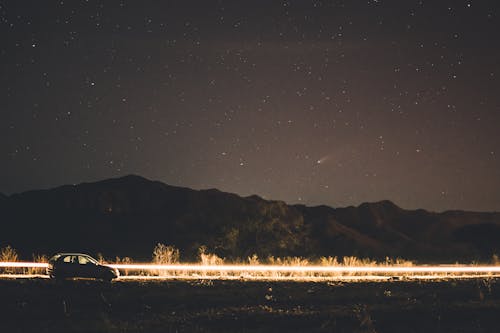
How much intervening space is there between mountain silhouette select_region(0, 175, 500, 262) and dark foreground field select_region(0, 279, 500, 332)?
27549mm

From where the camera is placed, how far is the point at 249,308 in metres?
18.9

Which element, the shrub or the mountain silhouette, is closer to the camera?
the shrub

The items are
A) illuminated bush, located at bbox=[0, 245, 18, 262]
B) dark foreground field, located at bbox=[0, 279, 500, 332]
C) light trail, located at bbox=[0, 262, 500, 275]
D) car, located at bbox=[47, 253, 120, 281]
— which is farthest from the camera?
illuminated bush, located at bbox=[0, 245, 18, 262]

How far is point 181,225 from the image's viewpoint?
9050 cm

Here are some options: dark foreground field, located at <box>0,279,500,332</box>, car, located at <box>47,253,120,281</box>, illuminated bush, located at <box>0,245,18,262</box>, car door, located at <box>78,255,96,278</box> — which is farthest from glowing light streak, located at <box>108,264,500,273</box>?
illuminated bush, located at <box>0,245,18,262</box>

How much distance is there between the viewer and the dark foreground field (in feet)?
51.9

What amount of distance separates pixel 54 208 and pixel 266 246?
56.8 metres

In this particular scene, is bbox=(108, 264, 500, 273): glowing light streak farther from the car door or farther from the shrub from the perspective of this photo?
the car door

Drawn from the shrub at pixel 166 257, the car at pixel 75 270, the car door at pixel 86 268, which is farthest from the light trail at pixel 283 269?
the car at pixel 75 270

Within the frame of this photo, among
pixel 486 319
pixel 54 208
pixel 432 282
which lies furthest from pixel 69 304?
pixel 54 208

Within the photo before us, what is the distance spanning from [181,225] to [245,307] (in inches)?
2830

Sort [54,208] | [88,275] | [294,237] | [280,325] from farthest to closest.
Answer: [54,208], [294,237], [88,275], [280,325]

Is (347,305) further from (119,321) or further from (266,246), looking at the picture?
(266,246)

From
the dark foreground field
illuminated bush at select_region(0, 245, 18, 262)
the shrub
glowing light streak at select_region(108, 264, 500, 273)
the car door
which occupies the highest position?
illuminated bush at select_region(0, 245, 18, 262)
